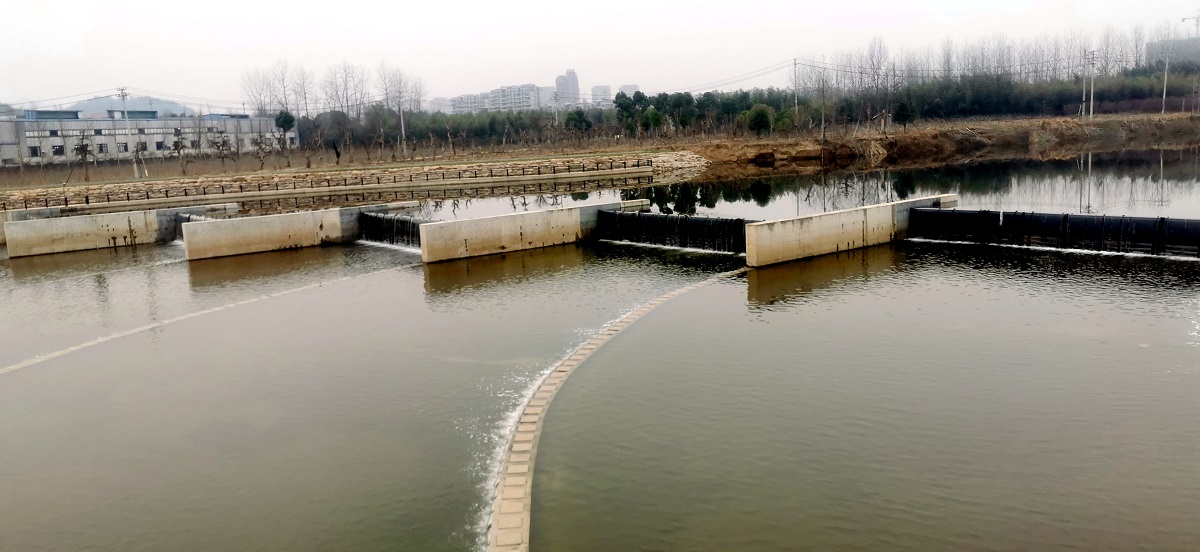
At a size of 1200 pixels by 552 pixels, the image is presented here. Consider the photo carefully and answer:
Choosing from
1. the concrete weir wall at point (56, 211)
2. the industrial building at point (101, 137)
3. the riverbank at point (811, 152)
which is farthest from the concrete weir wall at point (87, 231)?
the industrial building at point (101, 137)

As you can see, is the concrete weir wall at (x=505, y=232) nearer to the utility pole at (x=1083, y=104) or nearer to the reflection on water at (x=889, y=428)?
the reflection on water at (x=889, y=428)

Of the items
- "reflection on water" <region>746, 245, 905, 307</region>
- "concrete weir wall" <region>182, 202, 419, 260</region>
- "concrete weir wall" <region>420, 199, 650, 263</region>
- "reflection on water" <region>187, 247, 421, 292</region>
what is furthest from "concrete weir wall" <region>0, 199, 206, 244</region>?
"reflection on water" <region>746, 245, 905, 307</region>

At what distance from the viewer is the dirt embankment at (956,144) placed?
58.8 meters

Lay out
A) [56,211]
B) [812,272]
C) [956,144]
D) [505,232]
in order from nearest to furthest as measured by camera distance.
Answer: [812,272], [505,232], [56,211], [956,144]

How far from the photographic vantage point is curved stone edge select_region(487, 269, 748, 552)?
741 centimetres

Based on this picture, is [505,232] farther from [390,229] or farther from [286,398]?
[286,398]

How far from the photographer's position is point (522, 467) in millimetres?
8852

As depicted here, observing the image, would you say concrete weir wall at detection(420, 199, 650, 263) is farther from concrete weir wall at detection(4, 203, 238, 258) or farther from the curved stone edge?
concrete weir wall at detection(4, 203, 238, 258)

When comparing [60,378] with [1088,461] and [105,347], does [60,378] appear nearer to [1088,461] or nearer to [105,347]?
[105,347]

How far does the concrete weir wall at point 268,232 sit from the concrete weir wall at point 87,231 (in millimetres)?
4513

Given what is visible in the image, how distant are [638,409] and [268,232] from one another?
18609mm

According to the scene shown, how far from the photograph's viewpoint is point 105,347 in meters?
15.2

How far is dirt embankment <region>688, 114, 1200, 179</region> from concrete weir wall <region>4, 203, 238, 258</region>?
31.8 meters

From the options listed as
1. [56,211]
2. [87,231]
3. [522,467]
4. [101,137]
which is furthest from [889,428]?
[101,137]
